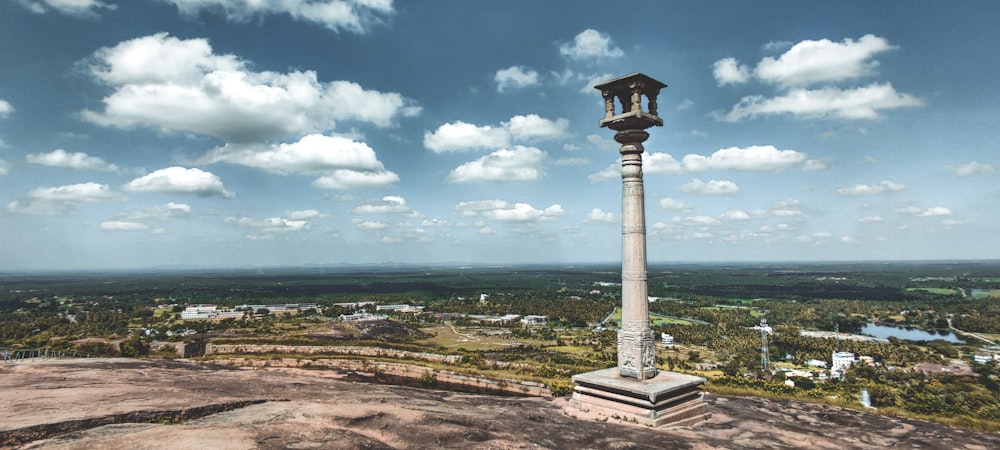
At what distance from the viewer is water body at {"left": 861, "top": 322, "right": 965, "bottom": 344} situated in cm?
7906

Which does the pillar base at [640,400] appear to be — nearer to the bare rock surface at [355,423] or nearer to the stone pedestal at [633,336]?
the stone pedestal at [633,336]

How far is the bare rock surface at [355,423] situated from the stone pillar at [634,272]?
2413mm

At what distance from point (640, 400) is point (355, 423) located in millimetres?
7781

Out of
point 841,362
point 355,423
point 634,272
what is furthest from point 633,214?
point 841,362

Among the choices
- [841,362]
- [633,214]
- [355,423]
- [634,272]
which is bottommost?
[841,362]

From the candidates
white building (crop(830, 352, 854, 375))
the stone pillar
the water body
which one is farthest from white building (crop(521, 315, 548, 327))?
the stone pillar

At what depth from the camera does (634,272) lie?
57.3ft

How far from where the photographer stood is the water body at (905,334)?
259 ft

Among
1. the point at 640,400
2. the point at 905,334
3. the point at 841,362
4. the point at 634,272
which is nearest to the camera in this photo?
the point at 640,400

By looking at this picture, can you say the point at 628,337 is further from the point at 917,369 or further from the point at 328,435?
the point at 917,369

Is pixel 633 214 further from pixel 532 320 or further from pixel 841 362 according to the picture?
pixel 532 320

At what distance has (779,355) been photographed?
59.6 meters

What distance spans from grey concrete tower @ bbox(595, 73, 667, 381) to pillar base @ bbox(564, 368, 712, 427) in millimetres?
792

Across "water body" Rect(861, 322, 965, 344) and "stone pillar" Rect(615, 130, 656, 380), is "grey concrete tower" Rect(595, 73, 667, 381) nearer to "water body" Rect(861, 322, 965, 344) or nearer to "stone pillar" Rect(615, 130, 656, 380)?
"stone pillar" Rect(615, 130, 656, 380)
